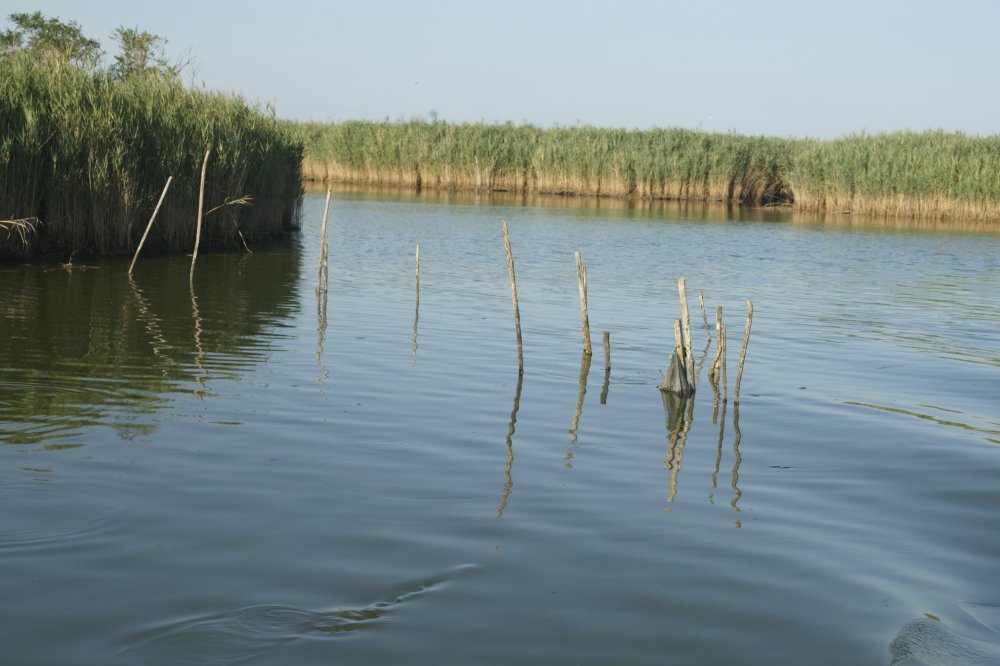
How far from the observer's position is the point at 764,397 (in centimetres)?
892

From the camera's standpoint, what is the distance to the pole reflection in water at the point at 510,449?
18.7 feet

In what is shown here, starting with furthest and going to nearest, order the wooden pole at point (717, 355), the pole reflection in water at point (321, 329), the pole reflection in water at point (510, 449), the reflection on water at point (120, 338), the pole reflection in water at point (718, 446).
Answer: the pole reflection in water at point (321, 329) < the wooden pole at point (717, 355) < the reflection on water at point (120, 338) < the pole reflection in water at point (718, 446) < the pole reflection in water at point (510, 449)

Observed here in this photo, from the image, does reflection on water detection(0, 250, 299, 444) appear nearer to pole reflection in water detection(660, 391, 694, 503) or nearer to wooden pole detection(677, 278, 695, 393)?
pole reflection in water detection(660, 391, 694, 503)

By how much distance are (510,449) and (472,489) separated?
1.03 metres

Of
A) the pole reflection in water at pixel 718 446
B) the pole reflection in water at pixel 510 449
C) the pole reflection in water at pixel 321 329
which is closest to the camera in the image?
the pole reflection in water at pixel 510 449

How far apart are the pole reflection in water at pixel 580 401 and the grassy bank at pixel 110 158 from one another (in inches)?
340

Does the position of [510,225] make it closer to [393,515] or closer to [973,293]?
[973,293]

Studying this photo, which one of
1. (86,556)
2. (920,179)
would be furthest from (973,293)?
(920,179)

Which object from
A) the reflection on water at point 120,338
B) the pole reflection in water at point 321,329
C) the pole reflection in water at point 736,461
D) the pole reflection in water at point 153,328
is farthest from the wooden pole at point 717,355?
the pole reflection in water at point 153,328

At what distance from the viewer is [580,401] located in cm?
852

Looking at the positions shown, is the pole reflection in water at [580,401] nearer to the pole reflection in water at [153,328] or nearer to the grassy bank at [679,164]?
the pole reflection in water at [153,328]

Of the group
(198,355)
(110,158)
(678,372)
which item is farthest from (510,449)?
(110,158)

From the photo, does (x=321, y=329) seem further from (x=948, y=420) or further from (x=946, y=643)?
(x=946, y=643)

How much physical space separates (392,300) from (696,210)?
24.9 meters
